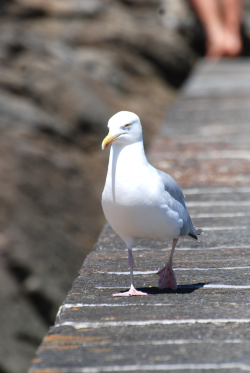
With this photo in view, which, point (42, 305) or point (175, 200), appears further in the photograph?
point (42, 305)

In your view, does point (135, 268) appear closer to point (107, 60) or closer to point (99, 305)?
point (99, 305)

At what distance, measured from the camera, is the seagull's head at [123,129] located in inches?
80.5

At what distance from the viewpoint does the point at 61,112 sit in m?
6.43

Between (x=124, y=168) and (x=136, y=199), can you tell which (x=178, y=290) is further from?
(x=124, y=168)

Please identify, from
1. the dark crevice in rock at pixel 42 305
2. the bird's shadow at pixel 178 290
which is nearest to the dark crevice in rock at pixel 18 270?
the dark crevice in rock at pixel 42 305

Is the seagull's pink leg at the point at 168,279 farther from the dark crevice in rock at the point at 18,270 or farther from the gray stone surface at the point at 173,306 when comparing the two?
the dark crevice in rock at the point at 18,270

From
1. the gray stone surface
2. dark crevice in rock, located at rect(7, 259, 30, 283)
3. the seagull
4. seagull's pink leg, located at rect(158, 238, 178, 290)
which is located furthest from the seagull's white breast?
dark crevice in rock, located at rect(7, 259, 30, 283)

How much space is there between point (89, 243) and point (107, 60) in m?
3.92

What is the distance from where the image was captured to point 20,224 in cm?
479

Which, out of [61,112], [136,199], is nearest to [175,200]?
[136,199]

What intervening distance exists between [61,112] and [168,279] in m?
4.59

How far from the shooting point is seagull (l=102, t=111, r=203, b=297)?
2.00 meters

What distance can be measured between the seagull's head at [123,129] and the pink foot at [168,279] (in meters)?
0.55

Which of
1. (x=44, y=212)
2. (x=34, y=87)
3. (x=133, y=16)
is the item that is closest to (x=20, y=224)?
(x=44, y=212)
